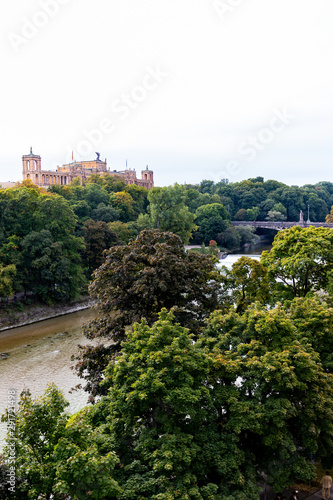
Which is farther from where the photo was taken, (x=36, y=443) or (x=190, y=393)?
(x=190, y=393)

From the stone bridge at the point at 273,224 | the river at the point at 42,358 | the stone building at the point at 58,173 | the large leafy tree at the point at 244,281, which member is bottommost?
the river at the point at 42,358

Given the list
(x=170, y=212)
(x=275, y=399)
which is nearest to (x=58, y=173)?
(x=170, y=212)

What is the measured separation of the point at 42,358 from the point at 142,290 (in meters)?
12.6

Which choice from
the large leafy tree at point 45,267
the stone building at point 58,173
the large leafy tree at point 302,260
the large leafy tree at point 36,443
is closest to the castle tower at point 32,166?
the stone building at point 58,173

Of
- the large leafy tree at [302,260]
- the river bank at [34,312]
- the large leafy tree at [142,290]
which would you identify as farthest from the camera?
the river bank at [34,312]

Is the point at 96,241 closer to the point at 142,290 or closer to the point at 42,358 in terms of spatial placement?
the point at 42,358

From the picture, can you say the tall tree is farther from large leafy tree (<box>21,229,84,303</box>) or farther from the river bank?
large leafy tree (<box>21,229,84,303</box>)

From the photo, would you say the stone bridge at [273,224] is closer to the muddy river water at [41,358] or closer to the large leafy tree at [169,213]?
the large leafy tree at [169,213]

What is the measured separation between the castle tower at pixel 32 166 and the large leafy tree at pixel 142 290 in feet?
207

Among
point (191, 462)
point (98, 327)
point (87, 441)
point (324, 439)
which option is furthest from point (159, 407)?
point (98, 327)

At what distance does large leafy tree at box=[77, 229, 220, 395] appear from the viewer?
14.3 metres

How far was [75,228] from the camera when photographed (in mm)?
42156

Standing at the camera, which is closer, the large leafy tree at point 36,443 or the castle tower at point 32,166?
the large leafy tree at point 36,443

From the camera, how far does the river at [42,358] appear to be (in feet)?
→ 64.7
